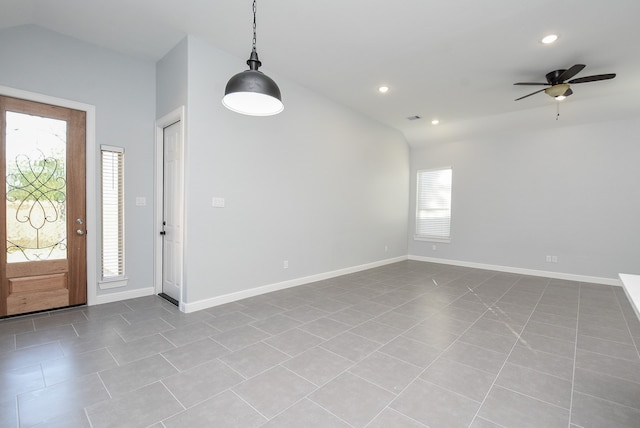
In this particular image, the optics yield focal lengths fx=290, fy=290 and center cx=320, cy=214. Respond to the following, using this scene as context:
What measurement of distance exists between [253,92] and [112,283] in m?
3.33

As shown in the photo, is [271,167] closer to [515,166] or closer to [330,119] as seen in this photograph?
[330,119]

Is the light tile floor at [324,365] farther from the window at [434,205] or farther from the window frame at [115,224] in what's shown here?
the window at [434,205]

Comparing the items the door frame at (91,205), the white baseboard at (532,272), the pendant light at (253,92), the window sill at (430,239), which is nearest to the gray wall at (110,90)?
the door frame at (91,205)

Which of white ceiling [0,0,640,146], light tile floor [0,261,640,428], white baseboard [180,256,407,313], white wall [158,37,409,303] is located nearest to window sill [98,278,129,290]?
light tile floor [0,261,640,428]

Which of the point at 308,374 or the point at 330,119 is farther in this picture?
the point at 330,119

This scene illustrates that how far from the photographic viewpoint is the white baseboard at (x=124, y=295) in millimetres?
3709

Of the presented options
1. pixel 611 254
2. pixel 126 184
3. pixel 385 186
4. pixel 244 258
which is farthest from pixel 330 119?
pixel 611 254

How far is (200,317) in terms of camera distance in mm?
3316

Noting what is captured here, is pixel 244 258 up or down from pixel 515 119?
down

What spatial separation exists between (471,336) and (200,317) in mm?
2926

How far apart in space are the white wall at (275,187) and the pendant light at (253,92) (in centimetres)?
137

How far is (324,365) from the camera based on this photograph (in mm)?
2336

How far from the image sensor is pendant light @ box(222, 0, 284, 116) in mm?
2105

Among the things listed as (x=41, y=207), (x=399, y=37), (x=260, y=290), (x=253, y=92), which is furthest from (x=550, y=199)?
(x=41, y=207)
